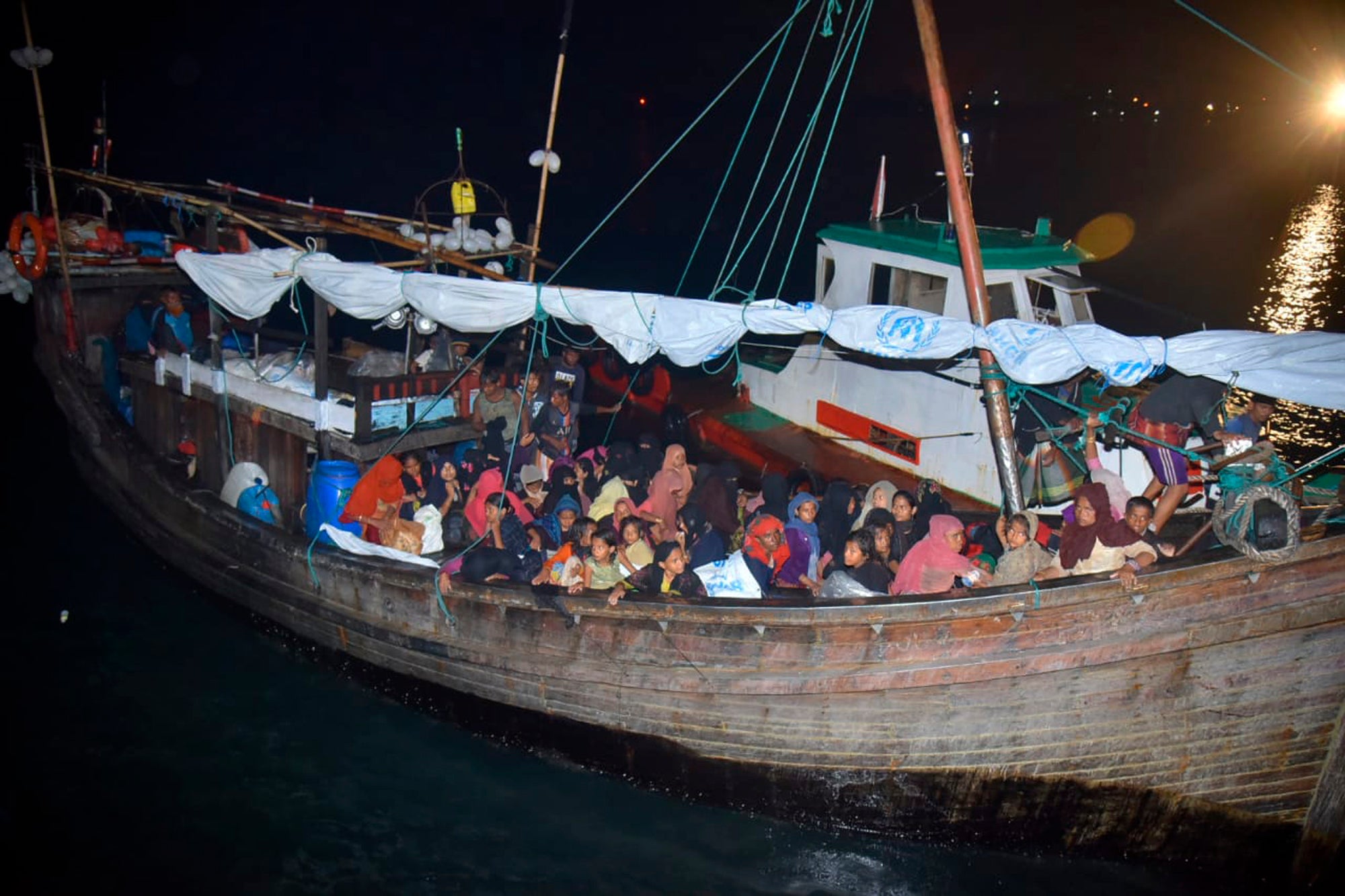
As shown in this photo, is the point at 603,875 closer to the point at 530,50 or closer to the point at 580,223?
the point at 580,223

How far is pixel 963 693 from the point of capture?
689cm

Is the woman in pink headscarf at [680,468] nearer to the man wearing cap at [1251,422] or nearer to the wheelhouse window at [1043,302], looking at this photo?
the wheelhouse window at [1043,302]

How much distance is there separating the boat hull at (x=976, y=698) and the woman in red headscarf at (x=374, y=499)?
67 cm

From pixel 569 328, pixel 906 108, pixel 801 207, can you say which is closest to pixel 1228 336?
pixel 569 328

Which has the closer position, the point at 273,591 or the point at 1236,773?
the point at 1236,773

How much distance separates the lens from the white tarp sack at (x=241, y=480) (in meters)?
10.1

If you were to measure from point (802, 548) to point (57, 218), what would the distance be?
9.38m

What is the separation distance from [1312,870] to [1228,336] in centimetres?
388

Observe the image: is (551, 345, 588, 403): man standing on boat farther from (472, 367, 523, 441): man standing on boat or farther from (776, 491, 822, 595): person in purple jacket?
(776, 491, 822, 595): person in purple jacket

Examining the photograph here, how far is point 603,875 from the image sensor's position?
7.74 m

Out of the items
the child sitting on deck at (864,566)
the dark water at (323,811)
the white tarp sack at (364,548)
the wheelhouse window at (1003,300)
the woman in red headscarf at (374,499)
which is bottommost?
the dark water at (323,811)

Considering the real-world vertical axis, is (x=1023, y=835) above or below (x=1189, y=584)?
below

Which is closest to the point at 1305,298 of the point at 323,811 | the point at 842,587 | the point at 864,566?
the point at 864,566

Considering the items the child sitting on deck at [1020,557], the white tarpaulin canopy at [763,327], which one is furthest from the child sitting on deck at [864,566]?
the white tarpaulin canopy at [763,327]
